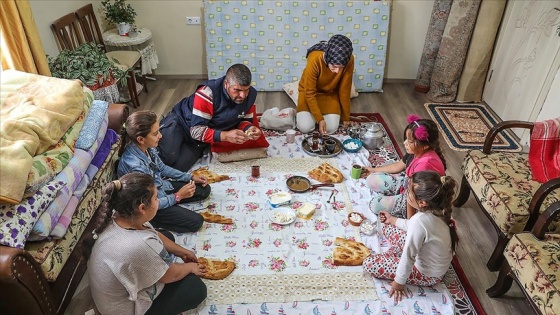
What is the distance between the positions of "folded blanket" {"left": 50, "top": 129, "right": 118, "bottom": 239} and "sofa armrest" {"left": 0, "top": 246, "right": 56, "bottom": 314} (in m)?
0.23

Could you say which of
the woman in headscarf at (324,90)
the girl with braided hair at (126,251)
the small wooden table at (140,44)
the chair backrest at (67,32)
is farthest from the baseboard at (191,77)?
the girl with braided hair at (126,251)

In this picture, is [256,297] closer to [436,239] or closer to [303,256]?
[303,256]

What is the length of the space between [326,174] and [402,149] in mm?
884

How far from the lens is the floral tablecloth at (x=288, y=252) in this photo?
1984mm

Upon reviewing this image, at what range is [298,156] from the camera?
3.13m

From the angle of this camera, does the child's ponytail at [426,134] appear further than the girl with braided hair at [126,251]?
Yes

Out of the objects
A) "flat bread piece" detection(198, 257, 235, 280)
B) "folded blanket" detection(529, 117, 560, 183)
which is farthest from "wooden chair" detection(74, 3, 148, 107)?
"folded blanket" detection(529, 117, 560, 183)

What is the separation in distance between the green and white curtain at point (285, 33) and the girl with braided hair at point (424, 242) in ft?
8.64

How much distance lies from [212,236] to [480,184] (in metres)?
1.67

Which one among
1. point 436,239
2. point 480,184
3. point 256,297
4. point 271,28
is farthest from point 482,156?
point 271,28

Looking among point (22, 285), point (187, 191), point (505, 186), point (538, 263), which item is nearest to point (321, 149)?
point (187, 191)

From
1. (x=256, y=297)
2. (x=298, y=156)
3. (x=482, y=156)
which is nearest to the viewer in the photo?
(x=256, y=297)

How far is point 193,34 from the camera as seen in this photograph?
171 inches

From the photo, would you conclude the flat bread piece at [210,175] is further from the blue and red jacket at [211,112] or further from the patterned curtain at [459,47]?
the patterned curtain at [459,47]
